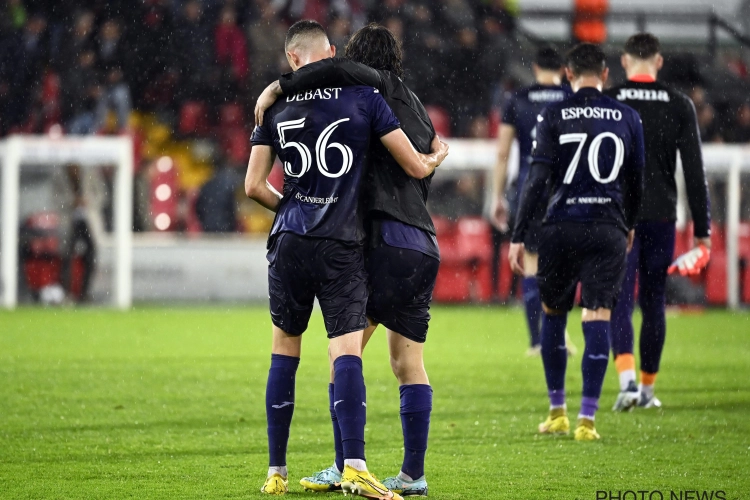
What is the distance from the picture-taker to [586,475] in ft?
17.4

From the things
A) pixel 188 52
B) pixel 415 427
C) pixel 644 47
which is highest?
pixel 188 52

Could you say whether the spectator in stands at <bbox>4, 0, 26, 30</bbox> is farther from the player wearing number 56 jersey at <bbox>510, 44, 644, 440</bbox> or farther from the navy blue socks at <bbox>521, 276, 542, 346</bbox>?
the player wearing number 56 jersey at <bbox>510, 44, 644, 440</bbox>

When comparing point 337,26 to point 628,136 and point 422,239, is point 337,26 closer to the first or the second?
point 628,136

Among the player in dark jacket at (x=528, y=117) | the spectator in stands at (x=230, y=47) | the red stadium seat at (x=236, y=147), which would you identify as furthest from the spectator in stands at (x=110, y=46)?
the player in dark jacket at (x=528, y=117)

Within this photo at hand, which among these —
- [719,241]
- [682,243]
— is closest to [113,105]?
[682,243]

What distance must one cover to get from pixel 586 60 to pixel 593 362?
5.16 feet

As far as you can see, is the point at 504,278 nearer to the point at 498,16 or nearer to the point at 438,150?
the point at 498,16

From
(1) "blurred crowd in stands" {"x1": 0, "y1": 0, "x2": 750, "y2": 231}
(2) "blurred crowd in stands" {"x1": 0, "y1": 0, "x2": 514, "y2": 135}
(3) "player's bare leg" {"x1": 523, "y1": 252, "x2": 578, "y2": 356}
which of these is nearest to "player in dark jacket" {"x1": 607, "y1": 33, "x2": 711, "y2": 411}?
(3) "player's bare leg" {"x1": 523, "y1": 252, "x2": 578, "y2": 356}

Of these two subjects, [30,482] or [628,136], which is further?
[628,136]

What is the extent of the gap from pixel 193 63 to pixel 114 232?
12.6 ft

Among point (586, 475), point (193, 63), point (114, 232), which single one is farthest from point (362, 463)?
point (193, 63)

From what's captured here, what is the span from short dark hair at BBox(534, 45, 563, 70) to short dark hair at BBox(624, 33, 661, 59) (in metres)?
1.82

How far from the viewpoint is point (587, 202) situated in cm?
643

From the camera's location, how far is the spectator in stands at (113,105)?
18.0 meters
